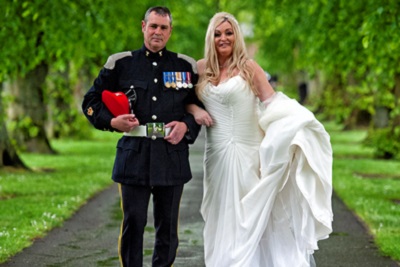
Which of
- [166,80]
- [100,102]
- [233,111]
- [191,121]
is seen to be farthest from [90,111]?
[233,111]

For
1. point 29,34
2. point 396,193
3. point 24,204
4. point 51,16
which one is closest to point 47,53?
point 29,34

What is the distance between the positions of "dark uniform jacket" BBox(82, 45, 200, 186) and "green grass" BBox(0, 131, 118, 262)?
232cm

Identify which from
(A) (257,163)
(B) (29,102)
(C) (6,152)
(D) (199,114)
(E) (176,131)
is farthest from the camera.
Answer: (B) (29,102)

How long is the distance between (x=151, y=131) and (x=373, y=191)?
27.8 feet

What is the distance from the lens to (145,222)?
614cm

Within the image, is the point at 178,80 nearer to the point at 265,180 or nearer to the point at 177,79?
the point at 177,79

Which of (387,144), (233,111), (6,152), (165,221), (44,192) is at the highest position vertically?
(233,111)

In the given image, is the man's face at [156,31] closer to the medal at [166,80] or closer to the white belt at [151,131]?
the medal at [166,80]

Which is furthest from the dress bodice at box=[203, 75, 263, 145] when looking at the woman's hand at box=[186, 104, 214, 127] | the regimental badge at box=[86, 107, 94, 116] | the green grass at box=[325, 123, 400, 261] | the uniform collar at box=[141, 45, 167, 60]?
the green grass at box=[325, 123, 400, 261]

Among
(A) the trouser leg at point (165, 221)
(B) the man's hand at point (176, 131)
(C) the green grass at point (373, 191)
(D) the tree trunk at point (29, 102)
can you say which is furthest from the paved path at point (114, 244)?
(D) the tree trunk at point (29, 102)

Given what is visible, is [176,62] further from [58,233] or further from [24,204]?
[24,204]

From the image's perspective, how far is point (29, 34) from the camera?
15273mm

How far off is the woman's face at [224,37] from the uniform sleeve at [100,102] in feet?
2.60

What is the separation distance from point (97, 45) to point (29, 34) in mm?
2501
